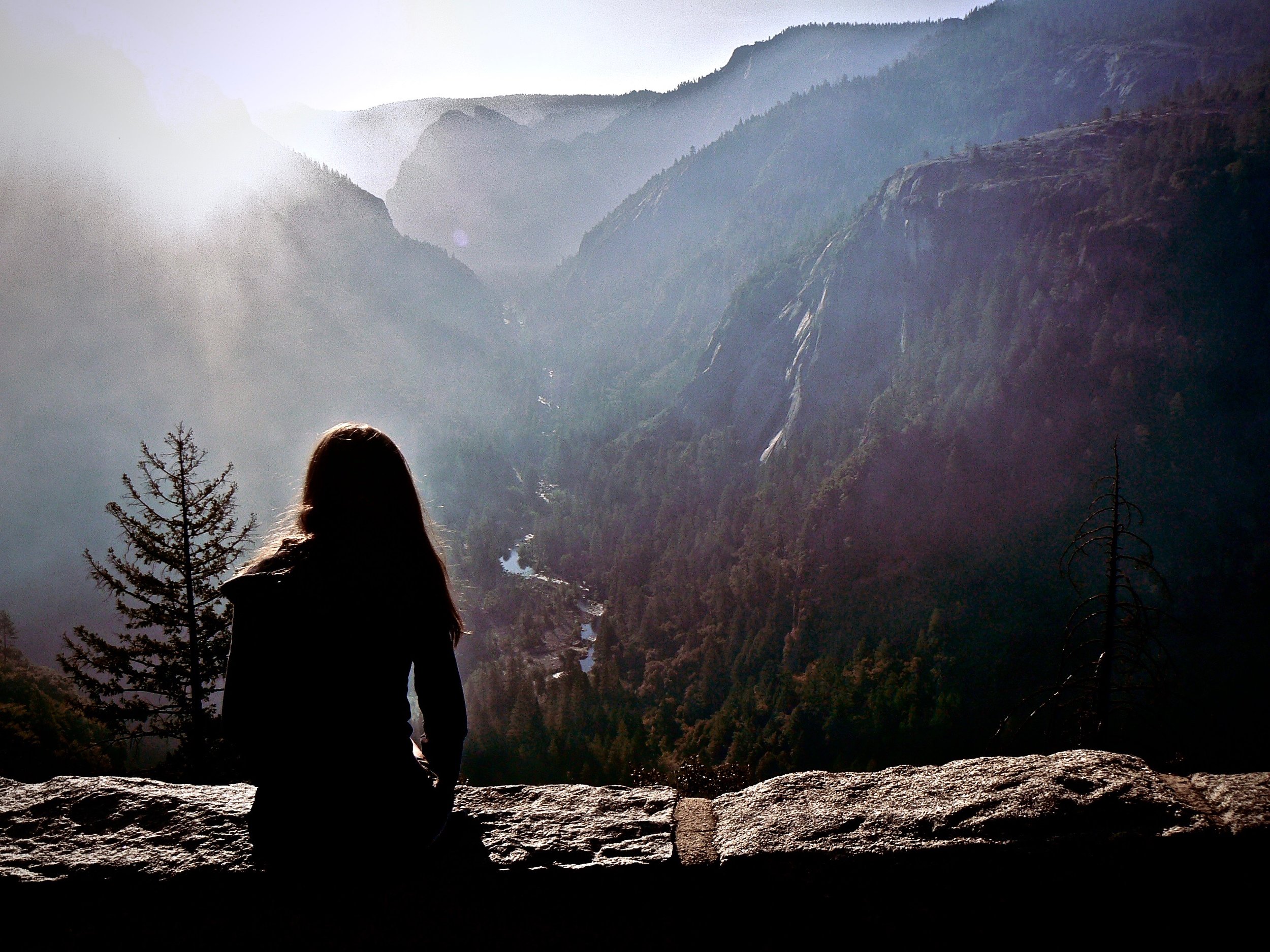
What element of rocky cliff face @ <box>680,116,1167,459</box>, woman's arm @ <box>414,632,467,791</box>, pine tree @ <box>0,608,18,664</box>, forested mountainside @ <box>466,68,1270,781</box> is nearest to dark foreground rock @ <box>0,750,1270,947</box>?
woman's arm @ <box>414,632,467,791</box>

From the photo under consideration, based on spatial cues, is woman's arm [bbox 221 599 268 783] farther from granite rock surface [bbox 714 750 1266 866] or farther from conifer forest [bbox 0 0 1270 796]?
conifer forest [bbox 0 0 1270 796]

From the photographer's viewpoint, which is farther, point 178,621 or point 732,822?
point 178,621

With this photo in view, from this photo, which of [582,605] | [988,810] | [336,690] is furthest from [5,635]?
[988,810]

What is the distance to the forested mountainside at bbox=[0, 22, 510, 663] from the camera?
5212 inches

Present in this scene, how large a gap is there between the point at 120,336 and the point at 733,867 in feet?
637

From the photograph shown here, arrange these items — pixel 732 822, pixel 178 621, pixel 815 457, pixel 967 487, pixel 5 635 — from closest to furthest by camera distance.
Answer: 1. pixel 732 822
2. pixel 178 621
3. pixel 5 635
4. pixel 967 487
5. pixel 815 457

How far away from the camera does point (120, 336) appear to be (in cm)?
15850

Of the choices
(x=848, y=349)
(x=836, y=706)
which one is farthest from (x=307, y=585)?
(x=848, y=349)

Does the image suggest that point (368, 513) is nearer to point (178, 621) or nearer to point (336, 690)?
point (336, 690)

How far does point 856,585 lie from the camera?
4099 inches

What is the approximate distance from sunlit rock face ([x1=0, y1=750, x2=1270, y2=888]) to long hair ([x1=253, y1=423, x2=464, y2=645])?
1072mm

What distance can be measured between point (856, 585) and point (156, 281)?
16662 centimetres

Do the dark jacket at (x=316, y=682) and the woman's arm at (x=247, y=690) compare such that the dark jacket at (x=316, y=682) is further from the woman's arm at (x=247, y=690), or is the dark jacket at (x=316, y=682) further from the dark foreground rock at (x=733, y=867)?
the dark foreground rock at (x=733, y=867)

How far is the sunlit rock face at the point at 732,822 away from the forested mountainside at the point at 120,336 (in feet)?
443
